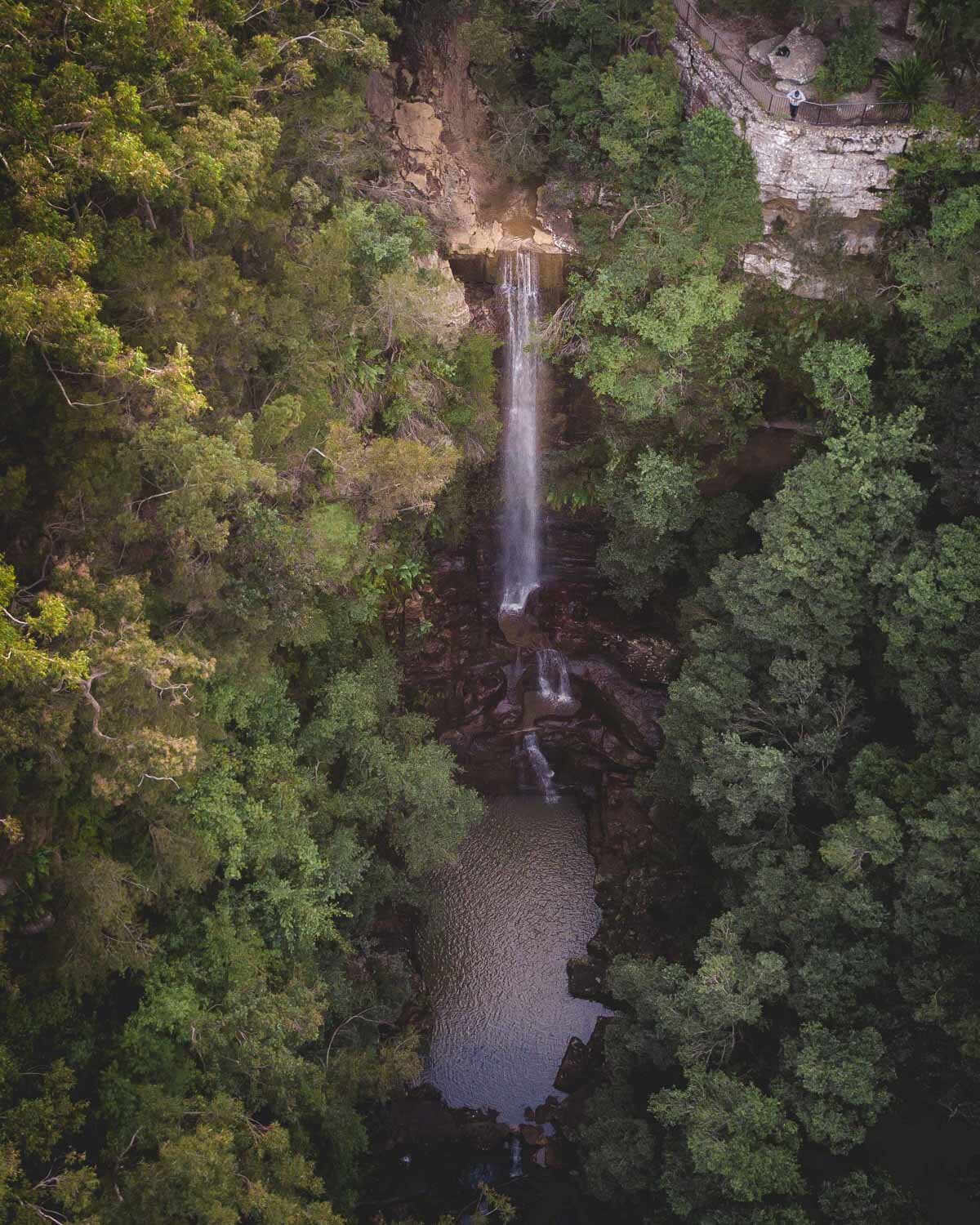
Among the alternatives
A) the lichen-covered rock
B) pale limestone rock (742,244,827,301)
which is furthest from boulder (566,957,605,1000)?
the lichen-covered rock

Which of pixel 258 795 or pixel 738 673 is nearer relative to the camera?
pixel 258 795

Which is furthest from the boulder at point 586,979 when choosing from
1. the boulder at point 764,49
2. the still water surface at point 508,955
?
the boulder at point 764,49

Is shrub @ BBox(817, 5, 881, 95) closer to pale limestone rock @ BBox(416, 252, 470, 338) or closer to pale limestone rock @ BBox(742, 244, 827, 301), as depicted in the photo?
pale limestone rock @ BBox(742, 244, 827, 301)

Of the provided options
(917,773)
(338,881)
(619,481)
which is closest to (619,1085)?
(338,881)

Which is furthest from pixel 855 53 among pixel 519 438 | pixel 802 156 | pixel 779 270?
pixel 519 438

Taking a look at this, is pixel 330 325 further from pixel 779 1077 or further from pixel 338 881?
pixel 779 1077
